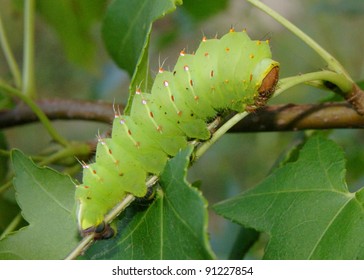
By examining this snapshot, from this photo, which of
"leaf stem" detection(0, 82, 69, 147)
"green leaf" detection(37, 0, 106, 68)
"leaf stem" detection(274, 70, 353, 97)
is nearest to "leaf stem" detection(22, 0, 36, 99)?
"leaf stem" detection(0, 82, 69, 147)

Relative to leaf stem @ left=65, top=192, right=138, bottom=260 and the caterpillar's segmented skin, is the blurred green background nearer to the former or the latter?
the caterpillar's segmented skin

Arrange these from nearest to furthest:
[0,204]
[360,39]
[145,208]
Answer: [145,208], [0,204], [360,39]

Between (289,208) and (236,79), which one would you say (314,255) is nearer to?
(289,208)

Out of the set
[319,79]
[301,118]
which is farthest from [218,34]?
[319,79]

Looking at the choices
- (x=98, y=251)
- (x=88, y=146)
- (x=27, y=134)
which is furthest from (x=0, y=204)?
(x=27, y=134)

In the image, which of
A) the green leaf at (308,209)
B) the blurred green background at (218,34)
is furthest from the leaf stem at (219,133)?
the blurred green background at (218,34)

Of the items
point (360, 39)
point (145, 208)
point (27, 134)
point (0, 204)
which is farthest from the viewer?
point (27, 134)

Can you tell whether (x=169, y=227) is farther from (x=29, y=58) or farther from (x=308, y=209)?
(x=29, y=58)

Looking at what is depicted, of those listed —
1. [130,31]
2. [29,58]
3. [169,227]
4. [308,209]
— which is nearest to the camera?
[169,227]
